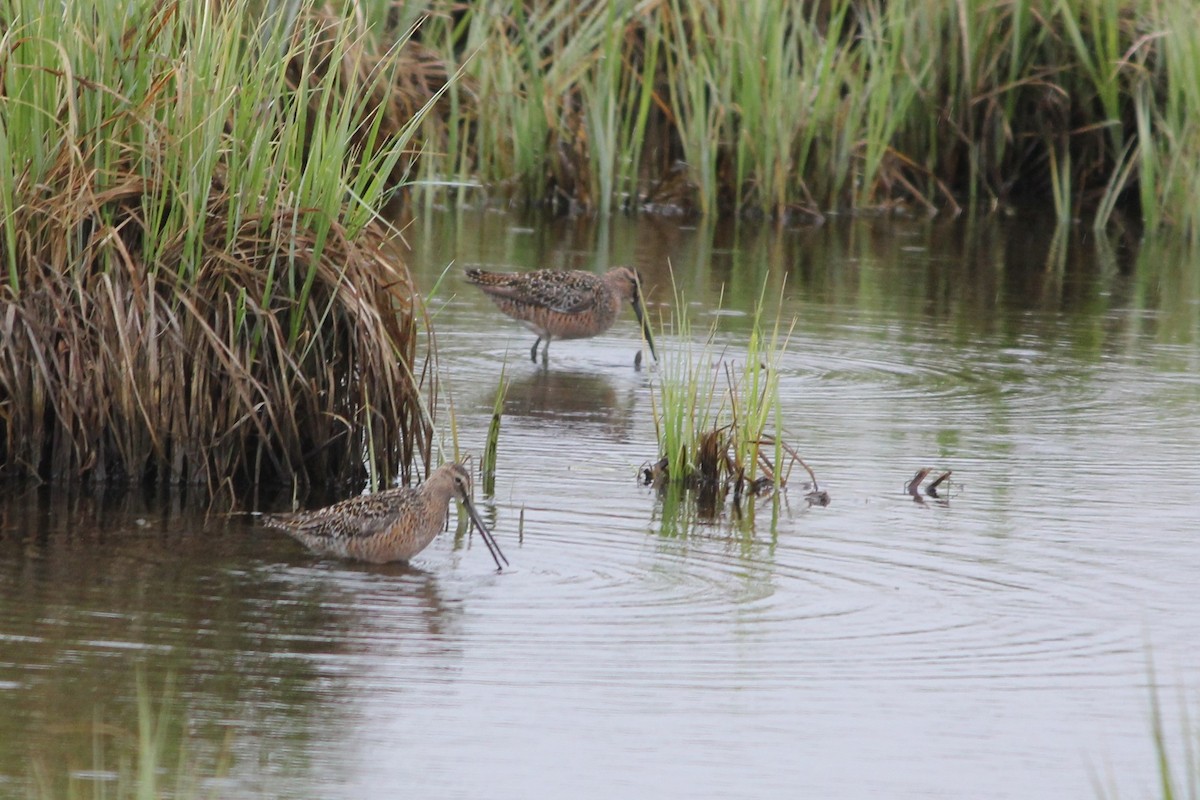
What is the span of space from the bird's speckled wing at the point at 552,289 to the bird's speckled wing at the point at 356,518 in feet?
14.5

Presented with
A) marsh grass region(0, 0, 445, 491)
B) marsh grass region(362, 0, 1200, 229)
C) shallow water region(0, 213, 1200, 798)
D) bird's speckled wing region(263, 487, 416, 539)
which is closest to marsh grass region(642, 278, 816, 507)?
shallow water region(0, 213, 1200, 798)

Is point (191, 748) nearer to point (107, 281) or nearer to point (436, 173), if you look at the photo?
point (107, 281)

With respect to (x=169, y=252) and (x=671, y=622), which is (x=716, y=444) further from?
(x=169, y=252)

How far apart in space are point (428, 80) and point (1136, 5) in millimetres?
6111

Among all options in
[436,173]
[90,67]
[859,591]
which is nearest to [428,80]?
[436,173]

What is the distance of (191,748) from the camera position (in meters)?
4.61

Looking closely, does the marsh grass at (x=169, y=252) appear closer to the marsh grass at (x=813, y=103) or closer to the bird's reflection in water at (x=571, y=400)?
the bird's reflection in water at (x=571, y=400)

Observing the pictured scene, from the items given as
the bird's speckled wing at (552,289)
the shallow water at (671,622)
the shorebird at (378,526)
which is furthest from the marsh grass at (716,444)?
the bird's speckled wing at (552,289)

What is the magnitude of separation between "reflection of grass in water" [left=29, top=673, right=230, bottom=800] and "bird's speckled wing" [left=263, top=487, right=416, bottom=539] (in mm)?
1570

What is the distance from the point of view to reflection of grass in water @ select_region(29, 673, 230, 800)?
4270 millimetres

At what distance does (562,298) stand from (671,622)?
5.18 metres

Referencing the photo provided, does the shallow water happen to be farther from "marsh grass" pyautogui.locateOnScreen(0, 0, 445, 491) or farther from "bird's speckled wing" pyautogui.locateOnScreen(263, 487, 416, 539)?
"marsh grass" pyautogui.locateOnScreen(0, 0, 445, 491)

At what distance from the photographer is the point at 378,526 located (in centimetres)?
635

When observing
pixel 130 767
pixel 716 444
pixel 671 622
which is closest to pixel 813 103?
pixel 716 444
